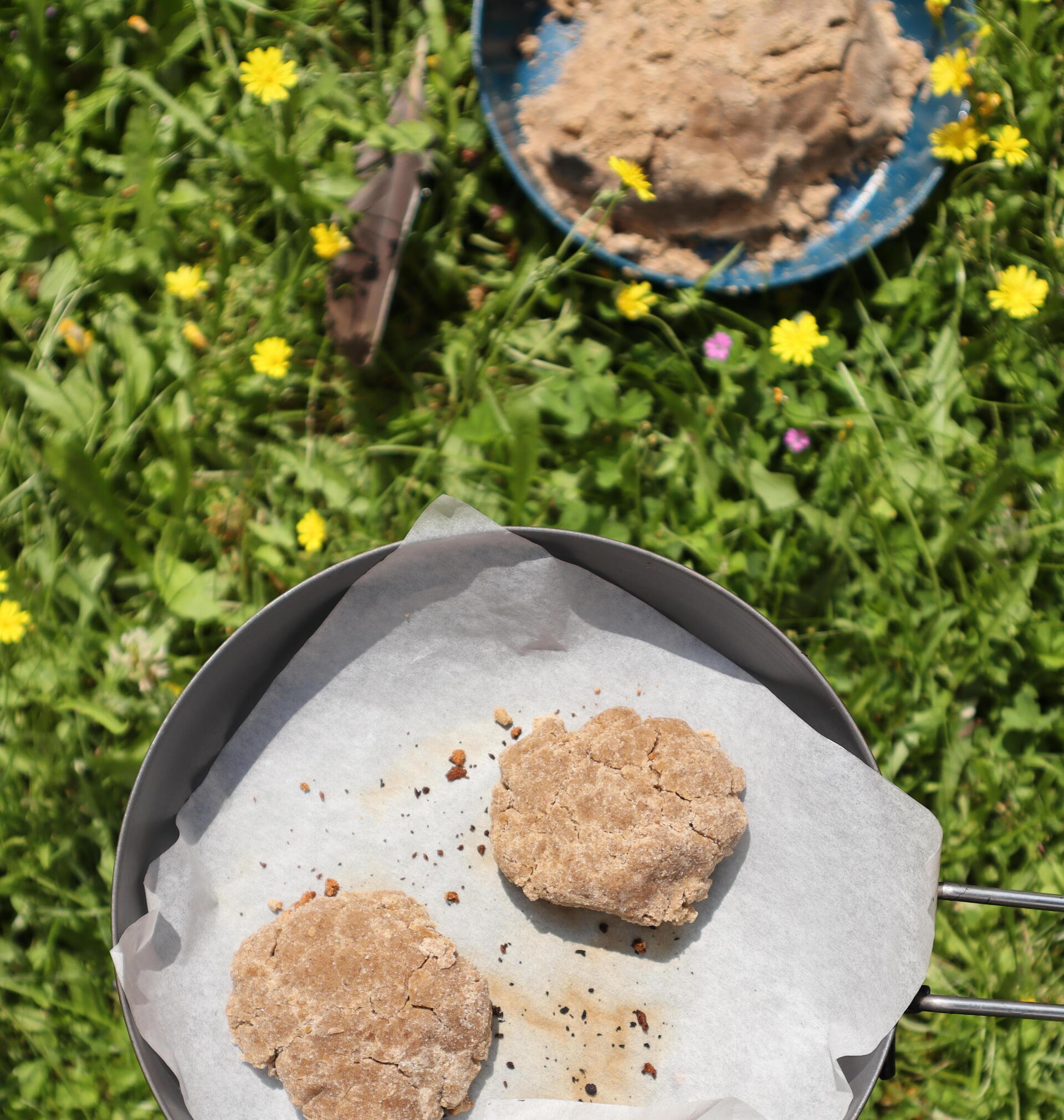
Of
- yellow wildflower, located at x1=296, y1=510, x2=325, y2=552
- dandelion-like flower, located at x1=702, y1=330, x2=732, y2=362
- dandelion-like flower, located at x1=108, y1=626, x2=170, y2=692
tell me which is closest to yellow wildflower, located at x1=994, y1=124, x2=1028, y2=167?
dandelion-like flower, located at x1=702, y1=330, x2=732, y2=362

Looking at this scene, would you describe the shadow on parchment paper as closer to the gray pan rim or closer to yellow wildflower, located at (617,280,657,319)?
the gray pan rim

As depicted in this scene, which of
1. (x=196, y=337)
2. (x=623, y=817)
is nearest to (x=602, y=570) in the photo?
(x=623, y=817)

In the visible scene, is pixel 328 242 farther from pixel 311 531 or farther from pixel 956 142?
pixel 956 142

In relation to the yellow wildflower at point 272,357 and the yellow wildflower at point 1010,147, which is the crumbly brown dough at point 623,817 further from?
the yellow wildflower at point 1010,147

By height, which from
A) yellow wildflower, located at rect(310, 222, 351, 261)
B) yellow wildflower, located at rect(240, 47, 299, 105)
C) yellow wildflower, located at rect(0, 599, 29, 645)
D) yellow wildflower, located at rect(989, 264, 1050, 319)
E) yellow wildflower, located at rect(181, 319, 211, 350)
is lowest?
yellow wildflower, located at rect(0, 599, 29, 645)

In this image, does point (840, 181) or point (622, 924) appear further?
point (840, 181)
